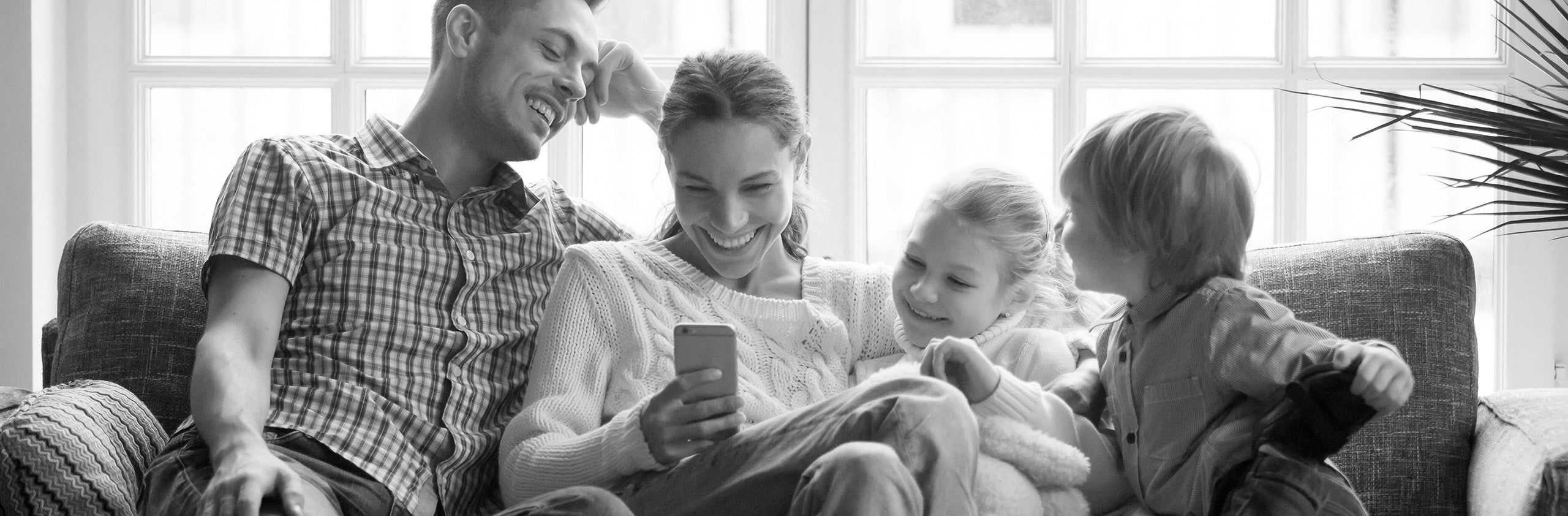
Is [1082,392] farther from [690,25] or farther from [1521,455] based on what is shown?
[690,25]

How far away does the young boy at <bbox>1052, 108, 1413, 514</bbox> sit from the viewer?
1438 millimetres

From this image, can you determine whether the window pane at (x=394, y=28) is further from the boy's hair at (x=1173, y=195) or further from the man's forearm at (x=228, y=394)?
the boy's hair at (x=1173, y=195)

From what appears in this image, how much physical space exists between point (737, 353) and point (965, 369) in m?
0.36

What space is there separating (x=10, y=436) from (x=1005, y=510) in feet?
3.63

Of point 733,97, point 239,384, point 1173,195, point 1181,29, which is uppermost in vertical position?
point 1181,29

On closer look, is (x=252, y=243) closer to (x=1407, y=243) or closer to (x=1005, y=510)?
(x=1005, y=510)

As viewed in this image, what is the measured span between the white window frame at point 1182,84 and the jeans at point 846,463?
55.1 inches

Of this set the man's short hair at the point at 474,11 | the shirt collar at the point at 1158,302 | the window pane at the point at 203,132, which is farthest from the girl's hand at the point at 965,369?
the window pane at the point at 203,132

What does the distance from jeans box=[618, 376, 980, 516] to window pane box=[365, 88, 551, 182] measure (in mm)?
1529

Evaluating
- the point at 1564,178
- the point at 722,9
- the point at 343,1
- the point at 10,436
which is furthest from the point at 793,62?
the point at 10,436

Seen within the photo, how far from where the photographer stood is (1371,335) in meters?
1.89

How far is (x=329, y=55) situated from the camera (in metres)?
2.86

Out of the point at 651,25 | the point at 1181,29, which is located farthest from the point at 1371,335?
the point at 651,25

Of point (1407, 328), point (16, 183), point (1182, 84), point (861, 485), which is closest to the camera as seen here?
point (861, 485)
